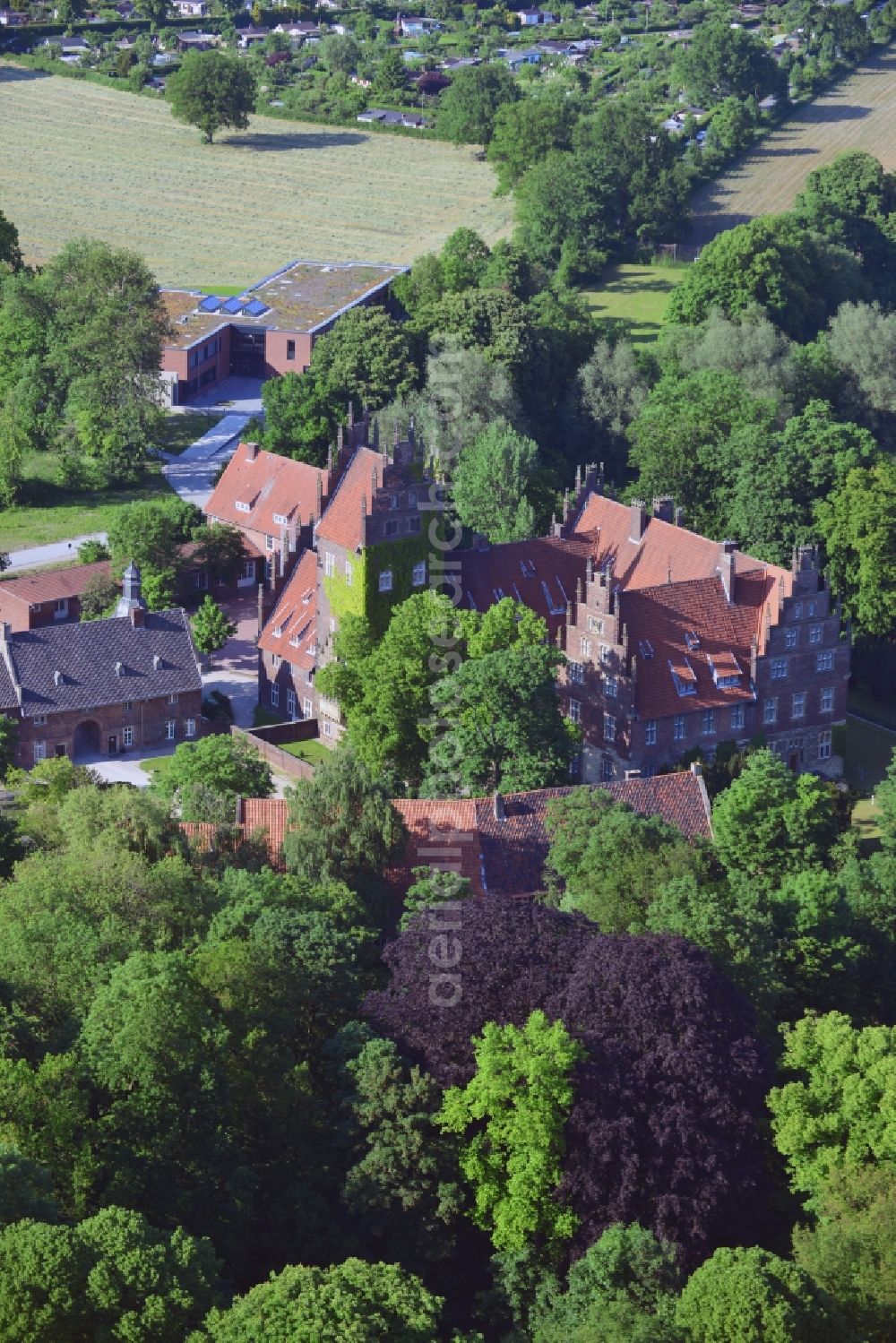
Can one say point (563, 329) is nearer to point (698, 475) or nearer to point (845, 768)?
point (698, 475)

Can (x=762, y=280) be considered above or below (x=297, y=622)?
below

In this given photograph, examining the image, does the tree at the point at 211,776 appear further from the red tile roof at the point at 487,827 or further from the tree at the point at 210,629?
the tree at the point at 210,629

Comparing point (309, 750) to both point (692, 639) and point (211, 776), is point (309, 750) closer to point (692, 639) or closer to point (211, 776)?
point (211, 776)

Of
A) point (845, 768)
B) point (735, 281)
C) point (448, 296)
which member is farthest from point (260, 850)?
point (735, 281)

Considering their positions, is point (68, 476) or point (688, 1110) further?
point (68, 476)

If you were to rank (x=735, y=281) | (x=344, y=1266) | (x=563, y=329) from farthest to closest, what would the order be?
(x=735, y=281) → (x=563, y=329) → (x=344, y=1266)

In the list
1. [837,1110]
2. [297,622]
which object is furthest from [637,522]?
[837,1110]
